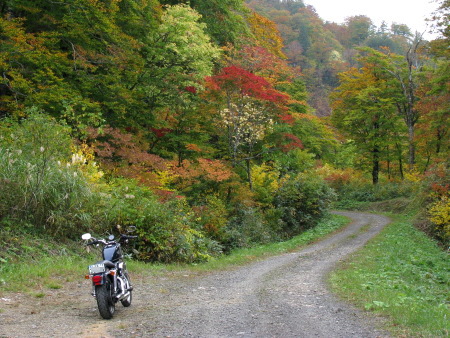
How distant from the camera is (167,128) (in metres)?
18.0

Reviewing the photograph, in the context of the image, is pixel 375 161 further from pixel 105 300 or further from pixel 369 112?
pixel 105 300

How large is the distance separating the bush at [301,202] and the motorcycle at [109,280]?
15.6 metres

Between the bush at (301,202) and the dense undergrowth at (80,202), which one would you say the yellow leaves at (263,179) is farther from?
the dense undergrowth at (80,202)

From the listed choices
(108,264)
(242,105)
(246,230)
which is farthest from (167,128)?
(108,264)

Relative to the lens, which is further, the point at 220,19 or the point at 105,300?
the point at 220,19

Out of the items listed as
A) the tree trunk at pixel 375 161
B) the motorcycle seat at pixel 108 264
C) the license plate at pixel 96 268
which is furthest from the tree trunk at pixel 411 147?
the license plate at pixel 96 268

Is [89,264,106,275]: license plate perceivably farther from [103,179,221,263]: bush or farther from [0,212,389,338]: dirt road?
[103,179,221,263]: bush

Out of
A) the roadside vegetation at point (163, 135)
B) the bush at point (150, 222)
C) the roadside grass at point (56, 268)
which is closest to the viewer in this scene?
the roadside grass at point (56, 268)

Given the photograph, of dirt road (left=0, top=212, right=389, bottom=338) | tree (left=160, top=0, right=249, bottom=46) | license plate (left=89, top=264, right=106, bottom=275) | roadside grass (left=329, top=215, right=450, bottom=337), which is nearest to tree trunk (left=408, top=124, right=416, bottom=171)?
roadside grass (left=329, top=215, right=450, bottom=337)

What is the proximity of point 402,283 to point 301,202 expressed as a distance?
1383cm

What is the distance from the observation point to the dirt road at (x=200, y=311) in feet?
16.9

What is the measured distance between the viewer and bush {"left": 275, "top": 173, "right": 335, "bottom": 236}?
2195 cm

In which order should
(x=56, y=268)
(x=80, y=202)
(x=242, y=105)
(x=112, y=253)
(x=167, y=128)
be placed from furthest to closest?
(x=242, y=105) → (x=167, y=128) → (x=80, y=202) → (x=56, y=268) → (x=112, y=253)

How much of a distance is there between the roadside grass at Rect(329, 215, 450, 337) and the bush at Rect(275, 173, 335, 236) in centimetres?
503
